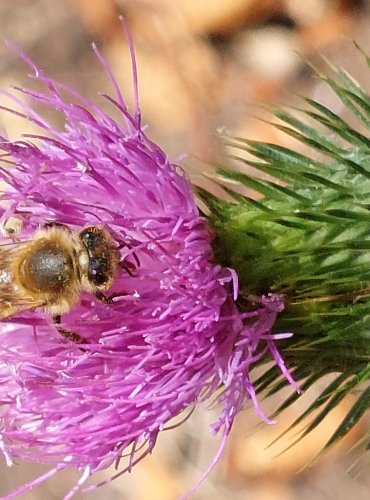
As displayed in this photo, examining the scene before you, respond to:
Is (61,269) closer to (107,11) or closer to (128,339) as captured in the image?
(128,339)

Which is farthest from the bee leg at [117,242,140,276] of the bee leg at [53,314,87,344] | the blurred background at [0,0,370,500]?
the blurred background at [0,0,370,500]

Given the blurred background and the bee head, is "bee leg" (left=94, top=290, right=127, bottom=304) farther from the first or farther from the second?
the blurred background

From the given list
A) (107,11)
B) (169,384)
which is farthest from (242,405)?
(107,11)

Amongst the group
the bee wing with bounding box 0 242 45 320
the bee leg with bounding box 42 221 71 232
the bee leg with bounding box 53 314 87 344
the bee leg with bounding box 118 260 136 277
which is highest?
the bee leg with bounding box 42 221 71 232

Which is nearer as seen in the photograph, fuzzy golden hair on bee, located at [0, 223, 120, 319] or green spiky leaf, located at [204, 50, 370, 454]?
fuzzy golden hair on bee, located at [0, 223, 120, 319]

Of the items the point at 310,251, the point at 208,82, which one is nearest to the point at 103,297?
the point at 310,251

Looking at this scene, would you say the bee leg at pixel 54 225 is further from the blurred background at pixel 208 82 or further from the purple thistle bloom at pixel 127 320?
the blurred background at pixel 208 82
